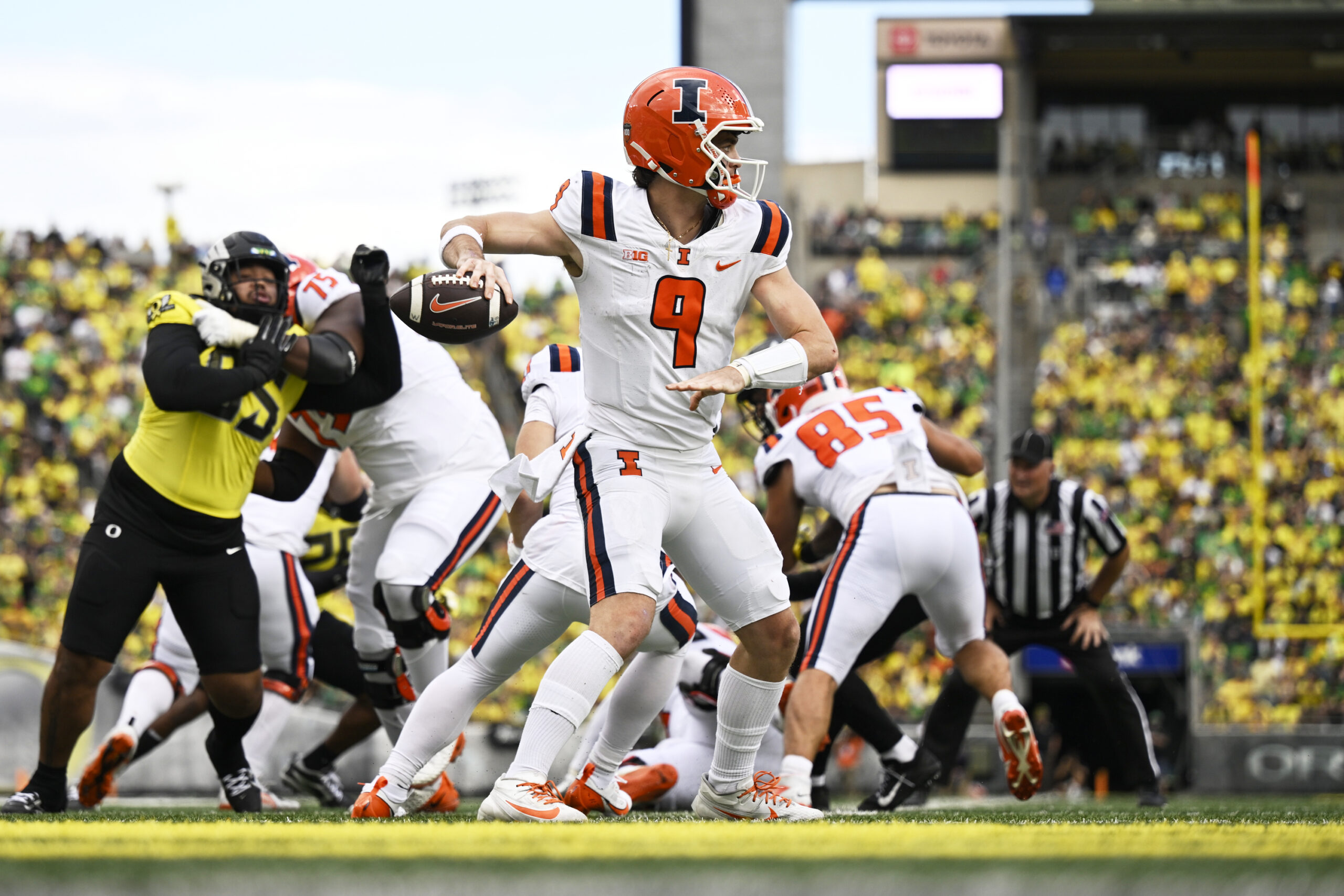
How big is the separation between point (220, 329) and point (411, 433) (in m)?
0.95

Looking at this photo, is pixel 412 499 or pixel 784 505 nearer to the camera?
pixel 412 499

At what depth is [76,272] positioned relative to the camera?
1777 centimetres

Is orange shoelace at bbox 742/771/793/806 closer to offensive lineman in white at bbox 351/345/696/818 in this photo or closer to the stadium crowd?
offensive lineman in white at bbox 351/345/696/818

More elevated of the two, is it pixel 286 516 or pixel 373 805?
pixel 286 516

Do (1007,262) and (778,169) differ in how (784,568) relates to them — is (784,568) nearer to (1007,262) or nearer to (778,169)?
(1007,262)

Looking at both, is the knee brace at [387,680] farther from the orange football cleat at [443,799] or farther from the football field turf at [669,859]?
the football field turf at [669,859]

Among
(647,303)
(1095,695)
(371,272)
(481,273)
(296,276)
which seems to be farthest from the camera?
(1095,695)

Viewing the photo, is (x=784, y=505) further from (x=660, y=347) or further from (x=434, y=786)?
(x=660, y=347)

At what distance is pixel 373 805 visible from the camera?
4.21m

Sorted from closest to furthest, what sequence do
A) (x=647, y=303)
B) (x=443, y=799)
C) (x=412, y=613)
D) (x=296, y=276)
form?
(x=647, y=303)
(x=443, y=799)
(x=412, y=613)
(x=296, y=276)

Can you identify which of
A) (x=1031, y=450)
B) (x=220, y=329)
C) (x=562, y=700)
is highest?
(x=220, y=329)

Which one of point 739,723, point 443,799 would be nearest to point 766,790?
point 739,723

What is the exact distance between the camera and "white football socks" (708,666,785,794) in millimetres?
4312

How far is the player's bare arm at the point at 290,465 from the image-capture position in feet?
18.4
